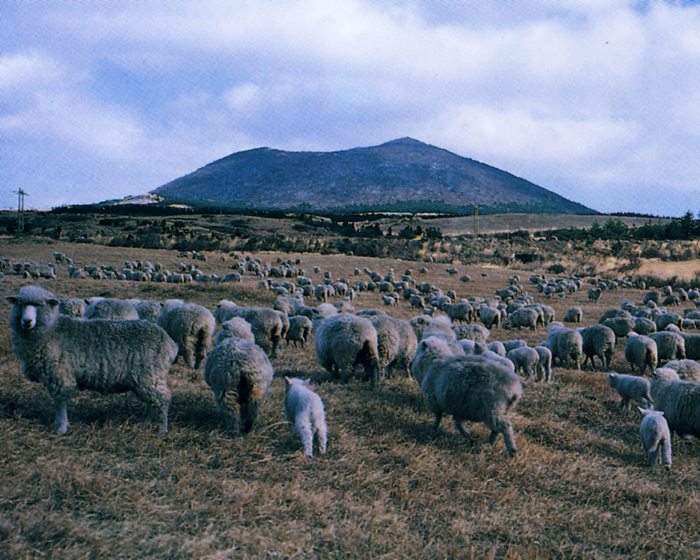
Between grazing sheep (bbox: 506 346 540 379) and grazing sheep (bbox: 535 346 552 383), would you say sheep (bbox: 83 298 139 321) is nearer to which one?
grazing sheep (bbox: 506 346 540 379)

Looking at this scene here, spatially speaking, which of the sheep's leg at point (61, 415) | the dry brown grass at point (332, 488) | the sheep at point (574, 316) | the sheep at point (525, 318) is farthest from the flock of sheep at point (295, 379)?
the sheep at point (574, 316)

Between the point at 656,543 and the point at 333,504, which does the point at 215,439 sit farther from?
the point at 656,543

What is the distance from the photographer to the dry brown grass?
4.18m

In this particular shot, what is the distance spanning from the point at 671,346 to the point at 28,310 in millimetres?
15217

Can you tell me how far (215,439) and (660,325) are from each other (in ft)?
62.0

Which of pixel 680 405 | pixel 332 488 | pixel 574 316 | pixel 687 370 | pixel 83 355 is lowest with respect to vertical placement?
pixel 332 488

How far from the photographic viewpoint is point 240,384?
640cm


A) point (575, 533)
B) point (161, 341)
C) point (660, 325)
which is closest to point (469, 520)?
point (575, 533)

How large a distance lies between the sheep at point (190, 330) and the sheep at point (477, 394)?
5.21 metres

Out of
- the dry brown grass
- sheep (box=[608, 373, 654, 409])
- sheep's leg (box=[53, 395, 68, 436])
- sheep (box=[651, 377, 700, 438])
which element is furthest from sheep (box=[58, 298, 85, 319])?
sheep (box=[651, 377, 700, 438])

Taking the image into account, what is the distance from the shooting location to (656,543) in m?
4.69

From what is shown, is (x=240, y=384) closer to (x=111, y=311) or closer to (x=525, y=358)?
(x=111, y=311)

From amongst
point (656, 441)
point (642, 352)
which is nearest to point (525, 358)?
point (642, 352)

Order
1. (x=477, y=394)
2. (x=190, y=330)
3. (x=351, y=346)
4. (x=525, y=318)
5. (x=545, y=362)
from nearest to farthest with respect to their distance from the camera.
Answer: (x=477, y=394) → (x=351, y=346) → (x=190, y=330) → (x=545, y=362) → (x=525, y=318)
